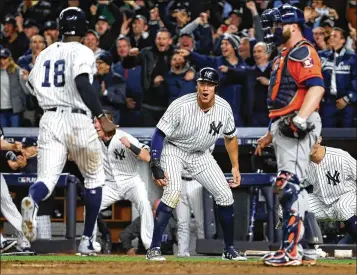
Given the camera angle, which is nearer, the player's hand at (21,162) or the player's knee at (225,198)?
the player's knee at (225,198)

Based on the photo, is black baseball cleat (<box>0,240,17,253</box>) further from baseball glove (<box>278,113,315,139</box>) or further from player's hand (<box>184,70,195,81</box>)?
baseball glove (<box>278,113,315,139</box>)

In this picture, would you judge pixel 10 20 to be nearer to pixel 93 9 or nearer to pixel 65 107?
pixel 93 9

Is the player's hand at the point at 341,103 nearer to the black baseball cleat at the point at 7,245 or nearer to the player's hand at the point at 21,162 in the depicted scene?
the player's hand at the point at 21,162

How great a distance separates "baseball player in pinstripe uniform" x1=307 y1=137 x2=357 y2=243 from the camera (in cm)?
1284

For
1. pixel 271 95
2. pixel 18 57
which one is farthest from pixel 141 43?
pixel 271 95

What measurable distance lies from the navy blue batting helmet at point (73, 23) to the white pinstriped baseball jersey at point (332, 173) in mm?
3332

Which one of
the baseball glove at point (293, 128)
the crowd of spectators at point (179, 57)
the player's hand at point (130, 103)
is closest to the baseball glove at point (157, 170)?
the baseball glove at point (293, 128)

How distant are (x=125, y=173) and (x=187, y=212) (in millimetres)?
1004

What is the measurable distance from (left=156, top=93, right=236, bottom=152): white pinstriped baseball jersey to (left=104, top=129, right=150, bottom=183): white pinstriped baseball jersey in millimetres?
3332

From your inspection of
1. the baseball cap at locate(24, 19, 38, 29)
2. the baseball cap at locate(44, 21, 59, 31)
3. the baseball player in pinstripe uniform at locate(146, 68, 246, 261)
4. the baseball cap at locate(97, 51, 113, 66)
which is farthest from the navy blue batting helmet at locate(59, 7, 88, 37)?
the baseball cap at locate(24, 19, 38, 29)

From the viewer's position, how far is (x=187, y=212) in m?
14.5

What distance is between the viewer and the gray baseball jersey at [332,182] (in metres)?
12.9

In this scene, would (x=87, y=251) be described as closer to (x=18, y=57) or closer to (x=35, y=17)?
(x=18, y=57)

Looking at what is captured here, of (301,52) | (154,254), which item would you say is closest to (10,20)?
(154,254)
